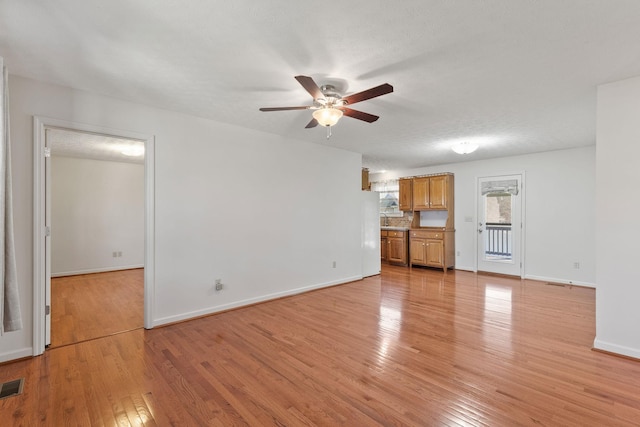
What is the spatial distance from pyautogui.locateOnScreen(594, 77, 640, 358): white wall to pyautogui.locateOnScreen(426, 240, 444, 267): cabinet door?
376cm

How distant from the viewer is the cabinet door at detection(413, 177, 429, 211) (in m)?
6.96

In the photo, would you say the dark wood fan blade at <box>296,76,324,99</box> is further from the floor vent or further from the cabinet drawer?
the cabinet drawer

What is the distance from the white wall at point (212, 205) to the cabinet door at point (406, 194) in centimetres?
259

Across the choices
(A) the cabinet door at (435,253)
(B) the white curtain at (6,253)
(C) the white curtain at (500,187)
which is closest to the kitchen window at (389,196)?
(A) the cabinet door at (435,253)

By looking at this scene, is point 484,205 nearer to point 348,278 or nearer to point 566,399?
point 348,278

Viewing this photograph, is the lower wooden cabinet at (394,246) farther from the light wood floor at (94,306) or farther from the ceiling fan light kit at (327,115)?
the light wood floor at (94,306)

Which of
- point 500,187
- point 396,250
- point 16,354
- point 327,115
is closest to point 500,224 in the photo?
point 500,187

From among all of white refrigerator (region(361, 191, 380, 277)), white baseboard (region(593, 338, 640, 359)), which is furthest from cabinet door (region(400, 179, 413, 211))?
white baseboard (region(593, 338, 640, 359))

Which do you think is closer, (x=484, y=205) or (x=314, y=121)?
(x=314, y=121)

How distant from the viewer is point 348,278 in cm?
559

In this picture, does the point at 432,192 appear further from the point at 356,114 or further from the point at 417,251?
the point at 356,114

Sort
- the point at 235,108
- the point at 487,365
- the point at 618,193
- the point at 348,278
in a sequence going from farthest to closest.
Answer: the point at 348,278 < the point at 235,108 < the point at 618,193 < the point at 487,365

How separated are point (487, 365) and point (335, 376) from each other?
1272 mm

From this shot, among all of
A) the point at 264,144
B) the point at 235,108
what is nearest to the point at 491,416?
the point at 235,108
